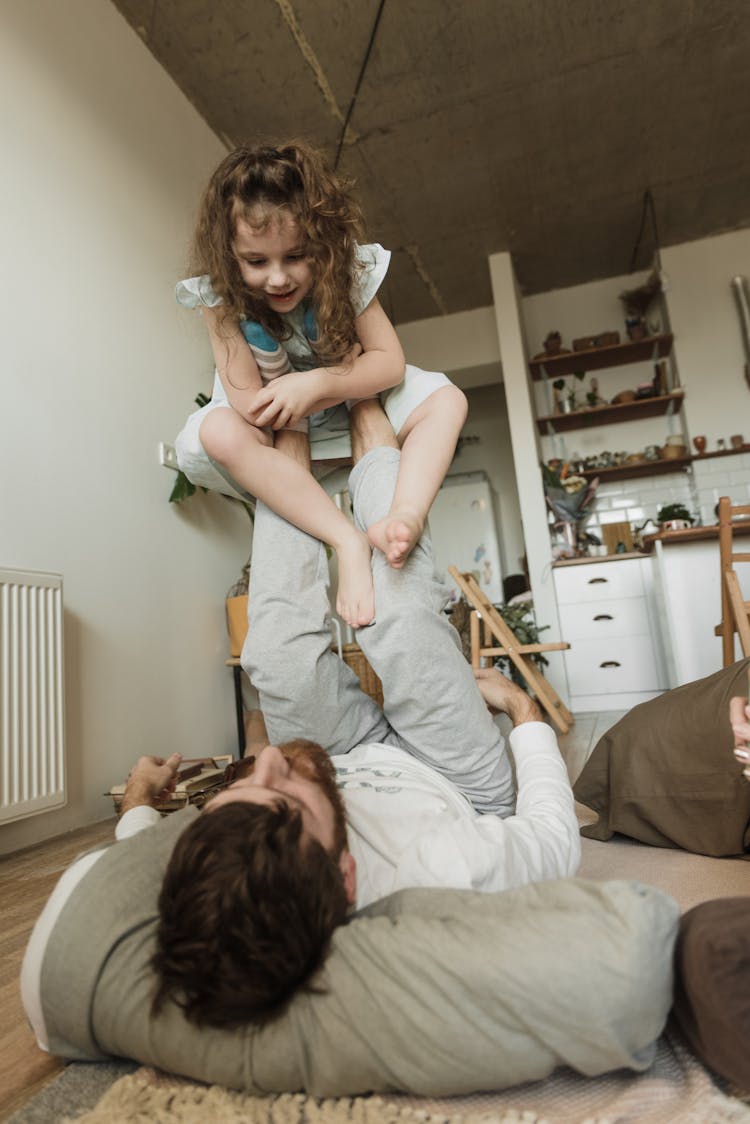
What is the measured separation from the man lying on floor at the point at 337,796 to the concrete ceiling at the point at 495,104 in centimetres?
227

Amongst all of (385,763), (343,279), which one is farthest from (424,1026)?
(343,279)

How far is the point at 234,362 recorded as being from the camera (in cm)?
134

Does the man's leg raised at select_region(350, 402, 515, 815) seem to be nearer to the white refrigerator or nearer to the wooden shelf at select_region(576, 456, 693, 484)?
the wooden shelf at select_region(576, 456, 693, 484)

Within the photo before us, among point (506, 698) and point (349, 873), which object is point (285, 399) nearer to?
point (506, 698)

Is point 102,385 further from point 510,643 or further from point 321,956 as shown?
point 321,956

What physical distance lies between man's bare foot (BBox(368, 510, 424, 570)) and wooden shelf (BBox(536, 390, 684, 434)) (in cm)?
426

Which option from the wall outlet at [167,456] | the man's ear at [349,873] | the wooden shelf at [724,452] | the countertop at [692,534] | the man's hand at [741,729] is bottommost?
the man's ear at [349,873]

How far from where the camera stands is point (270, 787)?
0.79 meters

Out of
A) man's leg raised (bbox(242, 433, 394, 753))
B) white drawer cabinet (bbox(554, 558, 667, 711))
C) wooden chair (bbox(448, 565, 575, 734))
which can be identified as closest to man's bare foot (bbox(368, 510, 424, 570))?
man's leg raised (bbox(242, 433, 394, 753))

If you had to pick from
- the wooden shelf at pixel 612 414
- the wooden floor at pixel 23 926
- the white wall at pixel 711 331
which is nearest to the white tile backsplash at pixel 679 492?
the white wall at pixel 711 331

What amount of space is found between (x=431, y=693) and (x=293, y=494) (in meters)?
0.44

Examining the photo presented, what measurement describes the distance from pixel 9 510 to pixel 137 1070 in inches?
65.1

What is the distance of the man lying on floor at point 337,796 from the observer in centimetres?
64

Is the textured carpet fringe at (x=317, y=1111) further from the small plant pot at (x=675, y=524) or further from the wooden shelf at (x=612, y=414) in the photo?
the wooden shelf at (x=612, y=414)
